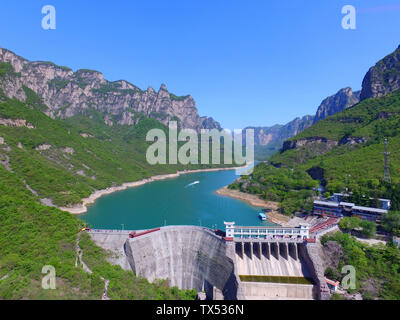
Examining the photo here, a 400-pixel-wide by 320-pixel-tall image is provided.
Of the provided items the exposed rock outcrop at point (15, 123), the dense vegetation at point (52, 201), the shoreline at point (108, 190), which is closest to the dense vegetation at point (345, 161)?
the dense vegetation at point (52, 201)

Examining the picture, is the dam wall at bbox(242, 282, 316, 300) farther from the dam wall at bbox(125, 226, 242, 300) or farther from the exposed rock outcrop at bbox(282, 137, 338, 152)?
the exposed rock outcrop at bbox(282, 137, 338, 152)

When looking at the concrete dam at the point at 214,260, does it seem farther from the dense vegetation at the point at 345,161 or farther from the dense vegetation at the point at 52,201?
the dense vegetation at the point at 345,161

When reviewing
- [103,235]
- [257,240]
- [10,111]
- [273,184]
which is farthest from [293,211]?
[10,111]

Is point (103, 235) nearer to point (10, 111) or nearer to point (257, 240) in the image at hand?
point (257, 240)

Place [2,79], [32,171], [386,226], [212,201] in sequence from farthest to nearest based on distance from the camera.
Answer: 1. [2,79]
2. [212,201]
3. [32,171]
4. [386,226]

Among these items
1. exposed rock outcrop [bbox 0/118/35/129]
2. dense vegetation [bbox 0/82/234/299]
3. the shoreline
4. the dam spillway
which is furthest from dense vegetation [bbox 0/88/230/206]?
the dam spillway

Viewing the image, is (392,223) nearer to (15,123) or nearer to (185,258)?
(185,258)

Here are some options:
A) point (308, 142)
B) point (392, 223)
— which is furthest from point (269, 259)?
point (308, 142)
